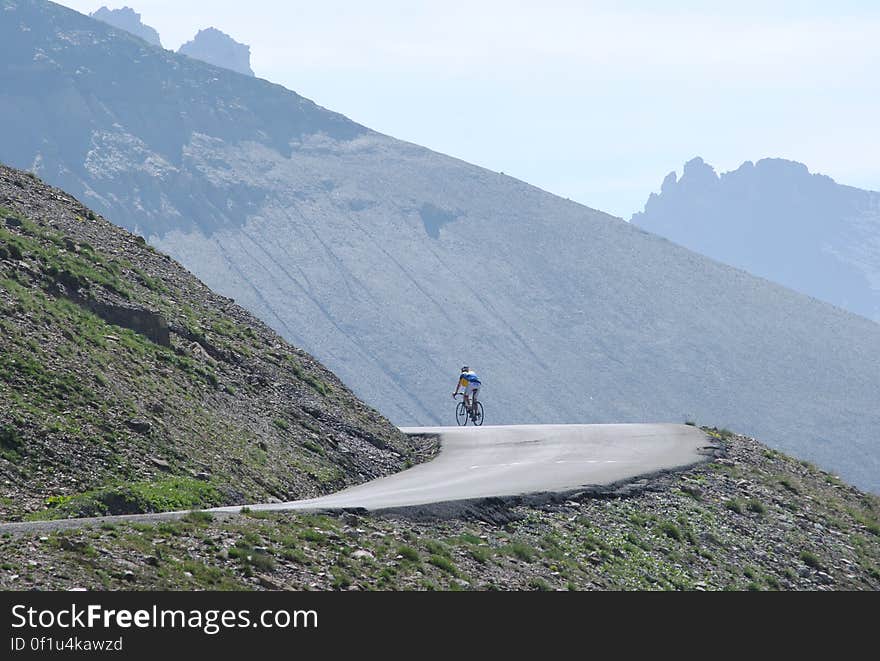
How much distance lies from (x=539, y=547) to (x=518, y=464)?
8.10 m

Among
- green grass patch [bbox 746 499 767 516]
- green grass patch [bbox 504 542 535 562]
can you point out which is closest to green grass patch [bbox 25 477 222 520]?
green grass patch [bbox 504 542 535 562]

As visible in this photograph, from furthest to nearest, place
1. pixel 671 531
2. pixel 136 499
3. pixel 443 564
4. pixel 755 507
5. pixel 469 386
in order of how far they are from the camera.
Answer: pixel 469 386
pixel 755 507
pixel 671 531
pixel 136 499
pixel 443 564

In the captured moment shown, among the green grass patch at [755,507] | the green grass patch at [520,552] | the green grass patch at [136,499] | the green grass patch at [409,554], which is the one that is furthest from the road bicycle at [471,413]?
the green grass patch at [409,554]

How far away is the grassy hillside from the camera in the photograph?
15992 mm

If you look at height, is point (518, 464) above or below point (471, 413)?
below

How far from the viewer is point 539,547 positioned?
22656 mm

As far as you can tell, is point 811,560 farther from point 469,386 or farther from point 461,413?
point 469,386

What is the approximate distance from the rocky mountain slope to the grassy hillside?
4263 mm

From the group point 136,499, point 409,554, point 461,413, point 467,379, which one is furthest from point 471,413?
point 409,554

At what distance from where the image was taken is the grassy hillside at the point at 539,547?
52.5 feet

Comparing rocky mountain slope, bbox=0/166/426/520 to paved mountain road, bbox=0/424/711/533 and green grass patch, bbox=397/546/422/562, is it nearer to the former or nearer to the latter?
paved mountain road, bbox=0/424/711/533

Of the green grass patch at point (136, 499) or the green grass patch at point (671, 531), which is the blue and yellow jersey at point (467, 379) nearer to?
the green grass patch at point (671, 531)

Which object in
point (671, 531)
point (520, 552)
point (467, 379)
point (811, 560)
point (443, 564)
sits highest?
point (467, 379)
